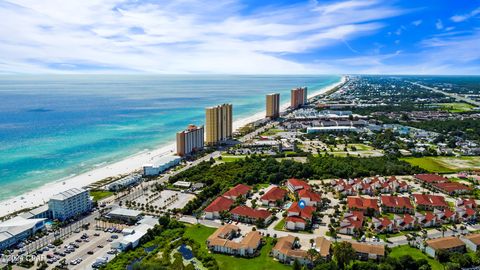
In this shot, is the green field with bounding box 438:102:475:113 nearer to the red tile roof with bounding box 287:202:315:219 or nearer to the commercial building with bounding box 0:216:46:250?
the red tile roof with bounding box 287:202:315:219

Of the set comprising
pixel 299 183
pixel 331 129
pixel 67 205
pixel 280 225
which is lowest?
pixel 280 225

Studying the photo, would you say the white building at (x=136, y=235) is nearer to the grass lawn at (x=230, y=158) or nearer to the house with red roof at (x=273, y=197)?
the house with red roof at (x=273, y=197)

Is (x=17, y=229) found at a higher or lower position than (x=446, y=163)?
higher

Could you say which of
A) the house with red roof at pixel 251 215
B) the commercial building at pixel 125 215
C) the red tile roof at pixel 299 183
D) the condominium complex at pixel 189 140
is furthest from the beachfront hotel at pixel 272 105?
the commercial building at pixel 125 215

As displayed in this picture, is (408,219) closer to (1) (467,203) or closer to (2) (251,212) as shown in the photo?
(1) (467,203)

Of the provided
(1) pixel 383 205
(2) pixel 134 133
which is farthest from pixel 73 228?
(2) pixel 134 133

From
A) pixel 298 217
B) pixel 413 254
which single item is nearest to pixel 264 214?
pixel 298 217

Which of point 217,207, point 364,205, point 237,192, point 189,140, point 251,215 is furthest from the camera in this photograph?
point 189,140

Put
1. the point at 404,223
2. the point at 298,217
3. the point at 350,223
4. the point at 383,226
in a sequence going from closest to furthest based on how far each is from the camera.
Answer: the point at 383,226
the point at 350,223
the point at 404,223
the point at 298,217
